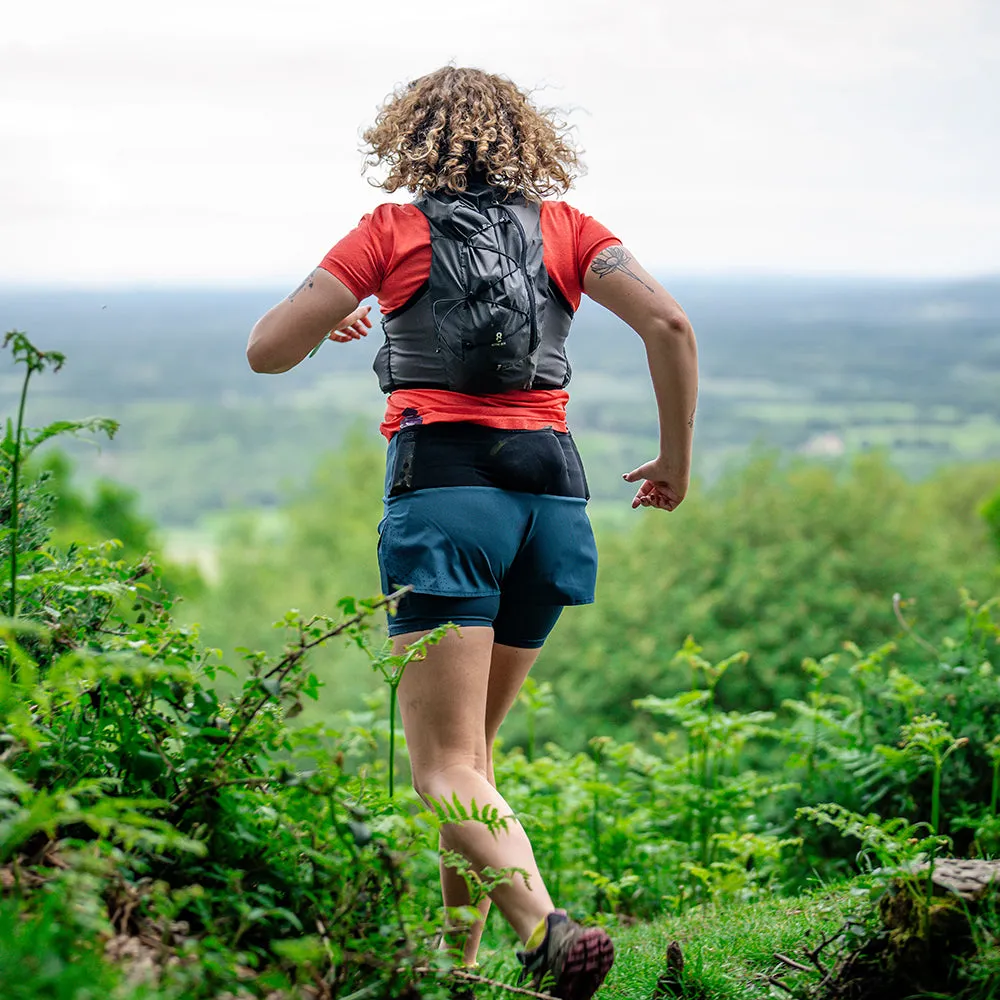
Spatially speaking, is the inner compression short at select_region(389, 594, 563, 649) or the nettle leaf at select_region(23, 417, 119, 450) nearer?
the nettle leaf at select_region(23, 417, 119, 450)

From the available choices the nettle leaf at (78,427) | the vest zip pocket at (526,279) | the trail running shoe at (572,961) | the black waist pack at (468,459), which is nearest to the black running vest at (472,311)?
the vest zip pocket at (526,279)

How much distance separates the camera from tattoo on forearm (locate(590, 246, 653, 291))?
2725 millimetres

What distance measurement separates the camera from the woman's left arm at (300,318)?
2605 millimetres

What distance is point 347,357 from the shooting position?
2100 inches

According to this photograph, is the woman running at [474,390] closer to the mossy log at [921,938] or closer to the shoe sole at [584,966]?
the shoe sole at [584,966]

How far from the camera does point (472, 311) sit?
264 cm

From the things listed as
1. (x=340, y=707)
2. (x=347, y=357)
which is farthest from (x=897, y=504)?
(x=347, y=357)

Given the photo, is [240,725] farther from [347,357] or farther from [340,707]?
[347,357]

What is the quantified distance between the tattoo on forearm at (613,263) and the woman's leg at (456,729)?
2.96 ft

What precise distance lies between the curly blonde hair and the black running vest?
99 mm

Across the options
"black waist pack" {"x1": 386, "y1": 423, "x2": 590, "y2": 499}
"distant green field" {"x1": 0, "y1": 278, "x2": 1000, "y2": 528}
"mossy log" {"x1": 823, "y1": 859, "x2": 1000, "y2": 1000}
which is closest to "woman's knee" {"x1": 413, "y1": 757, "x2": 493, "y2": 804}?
"black waist pack" {"x1": 386, "y1": 423, "x2": 590, "y2": 499}

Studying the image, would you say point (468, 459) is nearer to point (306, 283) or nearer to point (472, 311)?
point (472, 311)

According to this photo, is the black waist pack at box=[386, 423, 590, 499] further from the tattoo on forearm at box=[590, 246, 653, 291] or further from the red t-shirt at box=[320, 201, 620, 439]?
the tattoo on forearm at box=[590, 246, 653, 291]

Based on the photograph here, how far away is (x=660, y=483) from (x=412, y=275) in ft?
2.89
